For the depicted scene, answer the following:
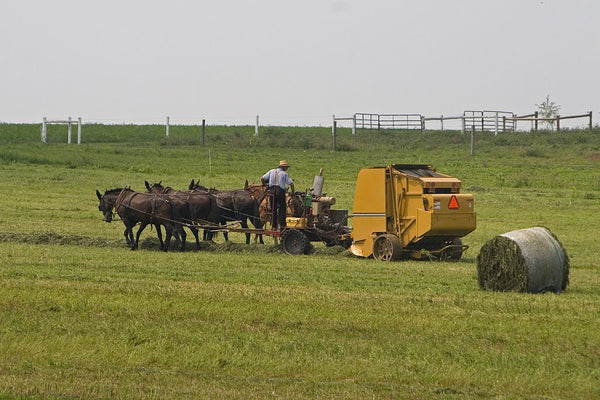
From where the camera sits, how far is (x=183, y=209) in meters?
24.1

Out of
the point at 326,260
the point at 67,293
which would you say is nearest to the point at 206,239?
the point at 326,260

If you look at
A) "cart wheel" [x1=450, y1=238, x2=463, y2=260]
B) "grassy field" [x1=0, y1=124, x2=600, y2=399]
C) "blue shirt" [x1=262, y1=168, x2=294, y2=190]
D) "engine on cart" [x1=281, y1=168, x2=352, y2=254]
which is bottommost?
"grassy field" [x1=0, y1=124, x2=600, y2=399]

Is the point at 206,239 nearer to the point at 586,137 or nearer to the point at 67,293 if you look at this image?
the point at 67,293

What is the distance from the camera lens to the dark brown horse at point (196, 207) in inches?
947

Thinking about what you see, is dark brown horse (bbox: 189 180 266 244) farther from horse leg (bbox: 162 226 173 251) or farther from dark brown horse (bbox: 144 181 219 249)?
horse leg (bbox: 162 226 173 251)

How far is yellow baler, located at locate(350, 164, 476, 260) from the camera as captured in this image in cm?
2030

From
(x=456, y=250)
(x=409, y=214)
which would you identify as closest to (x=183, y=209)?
(x=409, y=214)

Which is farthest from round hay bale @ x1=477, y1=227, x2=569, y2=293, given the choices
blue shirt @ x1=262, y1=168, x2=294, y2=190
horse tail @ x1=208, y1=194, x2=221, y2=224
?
horse tail @ x1=208, y1=194, x2=221, y2=224

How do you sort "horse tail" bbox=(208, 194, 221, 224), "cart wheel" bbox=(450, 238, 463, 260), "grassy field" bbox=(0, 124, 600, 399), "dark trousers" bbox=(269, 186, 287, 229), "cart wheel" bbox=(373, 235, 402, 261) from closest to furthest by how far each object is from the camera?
"grassy field" bbox=(0, 124, 600, 399) → "cart wheel" bbox=(373, 235, 402, 261) → "cart wheel" bbox=(450, 238, 463, 260) → "dark trousers" bbox=(269, 186, 287, 229) → "horse tail" bbox=(208, 194, 221, 224)

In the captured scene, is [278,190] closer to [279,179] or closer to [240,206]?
[279,179]

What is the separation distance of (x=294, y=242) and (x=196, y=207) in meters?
3.01

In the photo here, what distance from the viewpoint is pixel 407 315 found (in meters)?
13.5

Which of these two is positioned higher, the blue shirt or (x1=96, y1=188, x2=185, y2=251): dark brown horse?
the blue shirt

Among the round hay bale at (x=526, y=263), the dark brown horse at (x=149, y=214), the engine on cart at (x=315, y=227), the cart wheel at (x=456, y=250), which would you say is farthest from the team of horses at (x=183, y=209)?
the round hay bale at (x=526, y=263)
